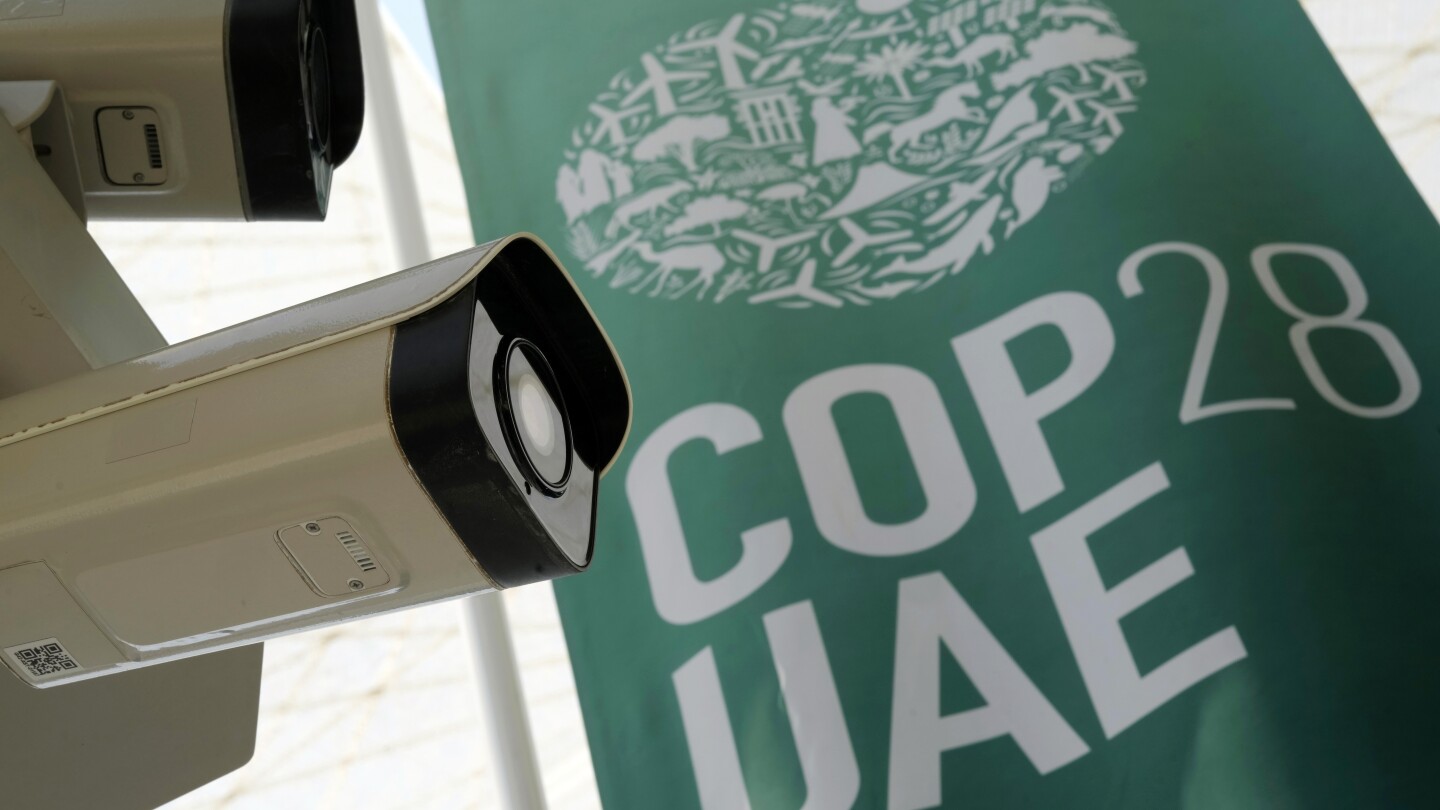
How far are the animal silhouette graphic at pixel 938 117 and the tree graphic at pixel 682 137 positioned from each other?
0.39m

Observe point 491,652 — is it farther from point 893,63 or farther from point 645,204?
point 893,63

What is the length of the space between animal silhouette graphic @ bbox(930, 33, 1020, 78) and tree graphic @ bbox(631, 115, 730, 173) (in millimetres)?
509

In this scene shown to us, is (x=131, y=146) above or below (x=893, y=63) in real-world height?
above

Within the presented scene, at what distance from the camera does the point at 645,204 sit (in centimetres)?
276

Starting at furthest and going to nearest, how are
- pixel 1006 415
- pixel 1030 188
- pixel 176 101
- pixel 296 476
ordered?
pixel 1030 188
pixel 1006 415
pixel 176 101
pixel 296 476

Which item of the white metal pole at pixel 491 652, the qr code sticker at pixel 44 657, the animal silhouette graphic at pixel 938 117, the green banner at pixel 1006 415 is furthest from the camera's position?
the white metal pole at pixel 491 652

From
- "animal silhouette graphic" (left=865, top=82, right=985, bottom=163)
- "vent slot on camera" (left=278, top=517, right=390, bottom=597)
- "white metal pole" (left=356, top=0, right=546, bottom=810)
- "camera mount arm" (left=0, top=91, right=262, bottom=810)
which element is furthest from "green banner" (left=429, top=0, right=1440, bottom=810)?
"vent slot on camera" (left=278, top=517, right=390, bottom=597)

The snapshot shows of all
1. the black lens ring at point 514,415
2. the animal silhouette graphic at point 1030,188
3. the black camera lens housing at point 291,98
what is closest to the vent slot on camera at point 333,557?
the black lens ring at point 514,415

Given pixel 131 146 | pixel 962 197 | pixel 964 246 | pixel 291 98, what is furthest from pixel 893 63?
pixel 131 146

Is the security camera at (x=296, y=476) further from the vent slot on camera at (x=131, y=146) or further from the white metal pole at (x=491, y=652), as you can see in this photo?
the white metal pole at (x=491, y=652)

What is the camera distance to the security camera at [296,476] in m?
1.05

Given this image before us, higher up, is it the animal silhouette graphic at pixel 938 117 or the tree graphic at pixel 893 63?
the tree graphic at pixel 893 63

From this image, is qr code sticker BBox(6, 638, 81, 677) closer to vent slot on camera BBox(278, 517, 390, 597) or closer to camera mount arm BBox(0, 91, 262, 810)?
camera mount arm BBox(0, 91, 262, 810)

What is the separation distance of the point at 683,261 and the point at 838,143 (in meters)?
0.43
